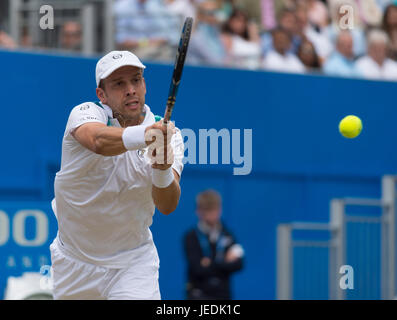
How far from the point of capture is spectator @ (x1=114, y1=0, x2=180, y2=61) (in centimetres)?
1020

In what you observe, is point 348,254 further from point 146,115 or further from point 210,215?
point 146,115

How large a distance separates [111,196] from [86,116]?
0.55 meters

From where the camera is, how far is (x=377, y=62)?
40.0 feet

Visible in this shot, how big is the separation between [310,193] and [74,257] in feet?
18.6

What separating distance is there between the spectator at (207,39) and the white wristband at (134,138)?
5978 millimetres

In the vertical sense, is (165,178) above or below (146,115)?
below

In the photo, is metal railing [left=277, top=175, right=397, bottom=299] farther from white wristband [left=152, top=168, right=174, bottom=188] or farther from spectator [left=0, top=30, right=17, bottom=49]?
white wristband [left=152, top=168, right=174, bottom=188]

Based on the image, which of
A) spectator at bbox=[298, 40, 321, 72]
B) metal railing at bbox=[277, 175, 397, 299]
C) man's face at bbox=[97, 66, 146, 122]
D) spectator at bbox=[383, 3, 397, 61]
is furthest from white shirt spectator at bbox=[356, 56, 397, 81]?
man's face at bbox=[97, 66, 146, 122]

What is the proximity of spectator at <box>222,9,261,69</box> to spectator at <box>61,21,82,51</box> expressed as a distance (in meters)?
2.03

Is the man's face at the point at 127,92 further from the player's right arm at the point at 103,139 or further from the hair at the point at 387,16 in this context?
the hair at the point at 387,16

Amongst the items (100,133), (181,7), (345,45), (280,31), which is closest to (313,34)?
(345,45)

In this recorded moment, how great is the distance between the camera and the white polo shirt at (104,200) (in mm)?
5312

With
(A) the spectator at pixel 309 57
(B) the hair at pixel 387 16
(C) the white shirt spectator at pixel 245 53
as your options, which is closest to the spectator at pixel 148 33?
(C) the white shirt spectator at pixel 245 53

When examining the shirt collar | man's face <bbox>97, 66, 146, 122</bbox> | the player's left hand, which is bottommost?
the player's left hand
